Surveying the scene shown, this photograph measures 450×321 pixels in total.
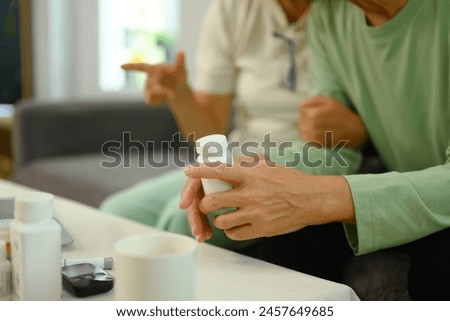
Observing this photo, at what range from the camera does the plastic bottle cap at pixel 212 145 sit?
2.07 feet

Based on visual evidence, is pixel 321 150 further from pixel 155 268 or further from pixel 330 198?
pixel 155 268

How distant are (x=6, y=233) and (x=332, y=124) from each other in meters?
0.54

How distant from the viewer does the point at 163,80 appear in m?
1.14

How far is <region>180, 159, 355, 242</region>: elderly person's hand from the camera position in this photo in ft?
2.14

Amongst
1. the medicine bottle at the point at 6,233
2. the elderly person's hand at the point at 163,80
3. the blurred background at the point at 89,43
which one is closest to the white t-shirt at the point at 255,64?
the elderly person's hand at the point at 163,80

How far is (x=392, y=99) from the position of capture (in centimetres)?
88

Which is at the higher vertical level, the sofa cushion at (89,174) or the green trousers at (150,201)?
the green trousers at (150,201)

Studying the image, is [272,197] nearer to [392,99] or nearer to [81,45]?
[392,99]

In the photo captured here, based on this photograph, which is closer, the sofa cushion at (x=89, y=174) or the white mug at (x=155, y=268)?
the white mug at (x=155, y=268)

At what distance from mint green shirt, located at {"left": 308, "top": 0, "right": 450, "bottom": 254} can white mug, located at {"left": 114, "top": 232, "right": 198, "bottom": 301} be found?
28cm

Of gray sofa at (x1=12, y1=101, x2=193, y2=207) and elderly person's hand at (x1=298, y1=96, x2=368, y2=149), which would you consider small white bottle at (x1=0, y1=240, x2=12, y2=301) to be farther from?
gray sofa at (x1=12, y1=101, x2=193, y2=207)

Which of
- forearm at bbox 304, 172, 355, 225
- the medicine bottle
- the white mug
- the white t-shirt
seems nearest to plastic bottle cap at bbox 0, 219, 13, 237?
the medicine bottle

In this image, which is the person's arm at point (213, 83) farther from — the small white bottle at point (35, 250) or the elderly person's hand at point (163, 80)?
the small white bottle at point (35, 250)

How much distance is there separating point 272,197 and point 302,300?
0.13 meters
